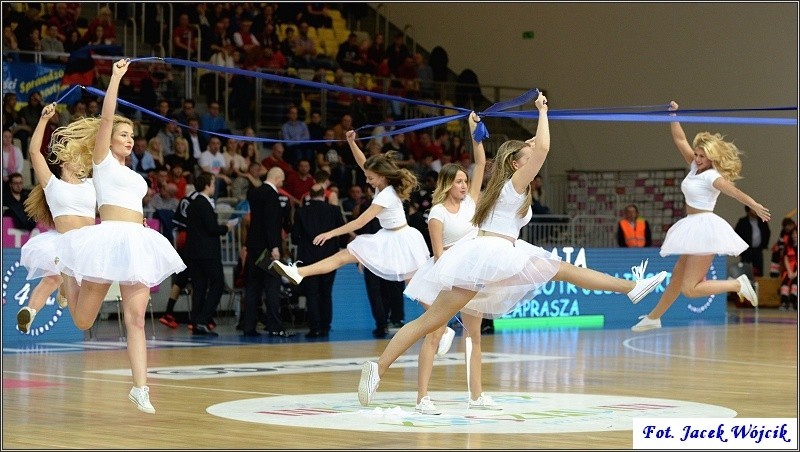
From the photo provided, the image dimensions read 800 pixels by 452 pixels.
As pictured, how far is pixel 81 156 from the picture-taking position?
8812 mm

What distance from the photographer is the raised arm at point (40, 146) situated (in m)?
8.84

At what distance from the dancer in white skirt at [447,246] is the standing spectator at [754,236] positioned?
15458mm

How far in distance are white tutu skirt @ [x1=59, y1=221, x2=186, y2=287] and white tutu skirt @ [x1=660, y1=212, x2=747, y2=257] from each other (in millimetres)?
4659

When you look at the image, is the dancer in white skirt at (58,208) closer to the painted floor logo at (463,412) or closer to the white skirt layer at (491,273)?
the painted floor logo at (463,412)

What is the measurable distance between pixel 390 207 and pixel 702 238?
2725mm

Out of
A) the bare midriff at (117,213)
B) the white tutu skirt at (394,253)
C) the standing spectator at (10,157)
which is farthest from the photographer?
the standing spectator at (10,157)

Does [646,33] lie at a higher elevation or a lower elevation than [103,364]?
higher

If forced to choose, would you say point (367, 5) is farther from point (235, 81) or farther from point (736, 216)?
point (736, 216)

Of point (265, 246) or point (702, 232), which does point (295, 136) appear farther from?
point (702, 232)

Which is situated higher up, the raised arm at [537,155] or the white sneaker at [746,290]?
the raised arm at [537,155]

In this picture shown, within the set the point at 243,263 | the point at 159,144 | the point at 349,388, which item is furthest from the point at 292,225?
the point at 349,388

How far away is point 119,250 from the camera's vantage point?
820 cm

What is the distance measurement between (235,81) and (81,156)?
546 inches

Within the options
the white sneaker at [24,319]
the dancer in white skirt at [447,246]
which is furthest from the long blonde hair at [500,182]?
the white sneaker at [24,319]
